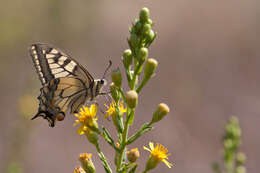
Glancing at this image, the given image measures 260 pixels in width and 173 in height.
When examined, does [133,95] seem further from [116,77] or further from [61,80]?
[61,80]

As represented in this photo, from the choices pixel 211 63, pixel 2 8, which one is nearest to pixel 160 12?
pixel 211 63

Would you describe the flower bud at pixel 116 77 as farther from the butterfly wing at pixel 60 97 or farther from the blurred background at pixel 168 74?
the blurred background at pixel 168 74

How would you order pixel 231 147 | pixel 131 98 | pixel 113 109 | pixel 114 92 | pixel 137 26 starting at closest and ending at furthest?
pixel 131 98
pixel 137 26
pixel 114 92
pixel 113 109
pixel 231 147

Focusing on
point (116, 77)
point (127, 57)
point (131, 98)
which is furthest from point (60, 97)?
point (131, 98)

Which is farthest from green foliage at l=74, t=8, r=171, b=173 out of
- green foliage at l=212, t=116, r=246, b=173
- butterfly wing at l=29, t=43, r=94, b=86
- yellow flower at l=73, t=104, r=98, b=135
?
green foliage at l=212, t=116, r=246, b=173

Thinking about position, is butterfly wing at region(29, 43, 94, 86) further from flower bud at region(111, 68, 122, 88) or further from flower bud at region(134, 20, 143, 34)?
flower bud at region(134, 20, 143, 34)

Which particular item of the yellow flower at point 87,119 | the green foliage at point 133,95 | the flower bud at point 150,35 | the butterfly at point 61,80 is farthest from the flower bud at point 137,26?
the butterfly at point 61,80
